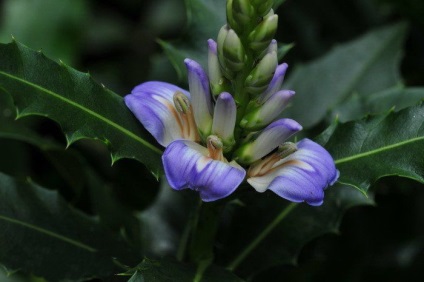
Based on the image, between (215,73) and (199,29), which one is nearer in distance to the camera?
(215,73)

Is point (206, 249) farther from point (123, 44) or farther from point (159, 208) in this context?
point (123, 44)

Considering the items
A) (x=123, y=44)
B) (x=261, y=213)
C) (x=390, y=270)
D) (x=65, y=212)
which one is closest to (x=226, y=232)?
(x=261, y=213)

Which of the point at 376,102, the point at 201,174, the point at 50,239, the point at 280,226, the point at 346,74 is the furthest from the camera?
the point at 346,74

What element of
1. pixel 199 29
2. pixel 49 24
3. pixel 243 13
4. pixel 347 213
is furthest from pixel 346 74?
pixel 49 24

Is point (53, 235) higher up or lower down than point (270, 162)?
lower down

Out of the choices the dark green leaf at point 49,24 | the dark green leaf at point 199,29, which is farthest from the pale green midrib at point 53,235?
the dark green leaf at point 49,24

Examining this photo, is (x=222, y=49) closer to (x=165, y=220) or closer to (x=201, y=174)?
(x=201, y=174)

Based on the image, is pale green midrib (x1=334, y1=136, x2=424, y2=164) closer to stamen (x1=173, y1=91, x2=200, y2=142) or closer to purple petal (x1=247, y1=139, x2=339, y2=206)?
purple petal (x1=247, y1=139, x2=339, y2=206)
